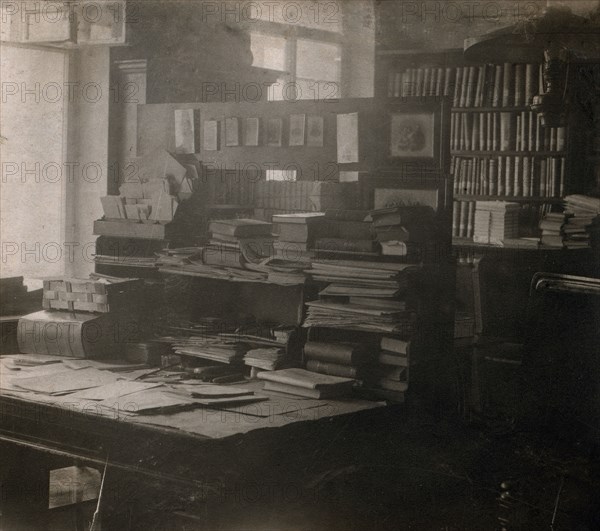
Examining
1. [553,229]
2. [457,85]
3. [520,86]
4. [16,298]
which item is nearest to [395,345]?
[16,298]

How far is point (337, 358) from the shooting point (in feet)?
9.82

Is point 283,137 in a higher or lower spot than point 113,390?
higher

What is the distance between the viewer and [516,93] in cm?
608

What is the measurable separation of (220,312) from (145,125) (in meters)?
1.10

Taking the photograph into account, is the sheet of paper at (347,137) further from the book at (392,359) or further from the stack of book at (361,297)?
the book at (392,359)

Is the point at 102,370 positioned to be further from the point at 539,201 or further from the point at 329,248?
the point at 539,201

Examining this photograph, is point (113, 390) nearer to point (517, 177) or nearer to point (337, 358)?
point (337, 358)

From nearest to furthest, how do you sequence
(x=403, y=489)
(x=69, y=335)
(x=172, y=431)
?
(x=172, y=431), (x=403, y=489), (x=69, y=335)

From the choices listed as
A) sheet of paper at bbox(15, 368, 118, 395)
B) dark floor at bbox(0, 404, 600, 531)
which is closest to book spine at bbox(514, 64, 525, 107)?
dark floor at bbox(0, 404, 600, 531)

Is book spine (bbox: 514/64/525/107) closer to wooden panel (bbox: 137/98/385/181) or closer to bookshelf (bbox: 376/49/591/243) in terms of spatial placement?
bookshelf (bbox: 376/49/591/243)

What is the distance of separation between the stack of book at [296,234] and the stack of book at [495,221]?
3.03 metres

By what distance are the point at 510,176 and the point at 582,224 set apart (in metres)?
0.75

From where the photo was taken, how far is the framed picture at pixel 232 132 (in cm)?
384

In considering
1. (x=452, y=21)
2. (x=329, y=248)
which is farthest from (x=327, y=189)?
(x=452, y=21)
